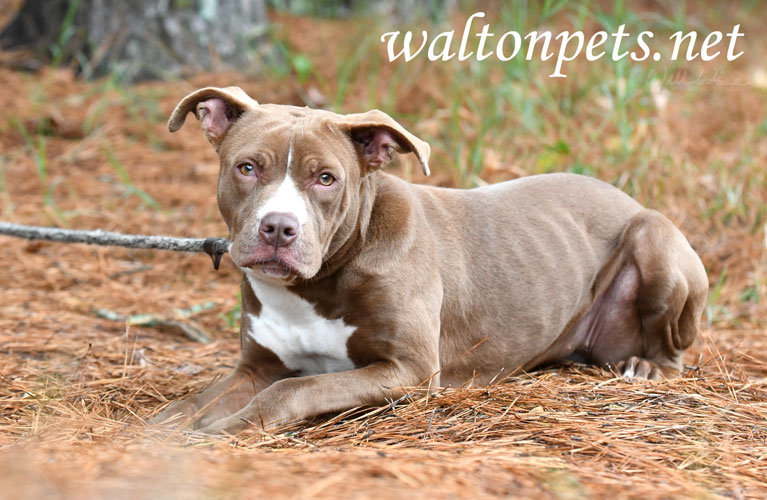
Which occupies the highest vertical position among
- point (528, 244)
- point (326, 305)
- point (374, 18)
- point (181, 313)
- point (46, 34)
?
point (374, 18)

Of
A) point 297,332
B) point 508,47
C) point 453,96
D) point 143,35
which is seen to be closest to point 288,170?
point 297,332

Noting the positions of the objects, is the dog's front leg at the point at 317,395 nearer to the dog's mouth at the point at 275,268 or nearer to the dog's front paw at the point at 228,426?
the dog's front paw at the point at 228,426

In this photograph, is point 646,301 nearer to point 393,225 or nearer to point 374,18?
point 393,225

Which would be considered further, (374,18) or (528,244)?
(374,18)

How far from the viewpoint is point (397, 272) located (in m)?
3.67

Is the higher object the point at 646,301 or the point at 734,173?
the point at 734,173

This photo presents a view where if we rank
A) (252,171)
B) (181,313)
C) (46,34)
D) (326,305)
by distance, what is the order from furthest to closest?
(46,34)
(181,313)
(326,305)
(252,171)

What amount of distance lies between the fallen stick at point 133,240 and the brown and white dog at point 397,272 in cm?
21

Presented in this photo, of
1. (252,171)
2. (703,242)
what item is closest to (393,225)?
(252,171)

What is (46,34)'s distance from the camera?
8211 mm

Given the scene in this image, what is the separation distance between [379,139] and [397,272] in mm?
557

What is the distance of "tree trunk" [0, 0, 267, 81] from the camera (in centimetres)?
780

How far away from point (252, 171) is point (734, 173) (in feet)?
14.6

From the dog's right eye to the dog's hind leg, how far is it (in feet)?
6.52
